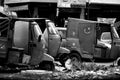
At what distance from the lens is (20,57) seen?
9.81 m

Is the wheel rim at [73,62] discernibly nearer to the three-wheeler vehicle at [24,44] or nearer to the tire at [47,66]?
the tire at [47,66]

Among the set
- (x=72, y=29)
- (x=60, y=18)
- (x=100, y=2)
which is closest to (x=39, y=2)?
(x=60, y=18)

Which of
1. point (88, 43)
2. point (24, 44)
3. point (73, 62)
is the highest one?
point (24, 44)

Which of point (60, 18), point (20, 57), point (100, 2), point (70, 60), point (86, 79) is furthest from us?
point (60, 18)

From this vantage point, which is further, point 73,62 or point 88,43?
point 88,43

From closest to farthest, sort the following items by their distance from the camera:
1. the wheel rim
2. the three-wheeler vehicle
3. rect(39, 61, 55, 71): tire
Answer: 1. the three-wheeler vehicle
2. rect(39, 61, 55, 71): tire
3. the wheel rim

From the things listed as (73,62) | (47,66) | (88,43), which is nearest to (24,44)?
(47,66)

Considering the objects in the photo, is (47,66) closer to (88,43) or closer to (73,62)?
(73,62)

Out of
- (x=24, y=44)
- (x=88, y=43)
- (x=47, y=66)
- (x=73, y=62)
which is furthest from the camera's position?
(x=88, y=43)

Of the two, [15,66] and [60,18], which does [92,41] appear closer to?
[15,66]

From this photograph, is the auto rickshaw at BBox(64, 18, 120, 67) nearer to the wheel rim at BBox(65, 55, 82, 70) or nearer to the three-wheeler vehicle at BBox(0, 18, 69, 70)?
the wheel rim at BBox(65, 55, 82, 70)

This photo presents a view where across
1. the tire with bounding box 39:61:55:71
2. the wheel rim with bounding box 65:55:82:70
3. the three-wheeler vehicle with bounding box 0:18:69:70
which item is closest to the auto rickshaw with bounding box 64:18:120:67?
the wheel rim with bounding box 65:55:82:70

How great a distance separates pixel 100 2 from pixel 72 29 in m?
10.3

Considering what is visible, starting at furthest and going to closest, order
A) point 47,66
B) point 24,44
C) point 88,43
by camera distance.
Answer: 1. point 88,43
2. point 47,66
3. point 24,44
